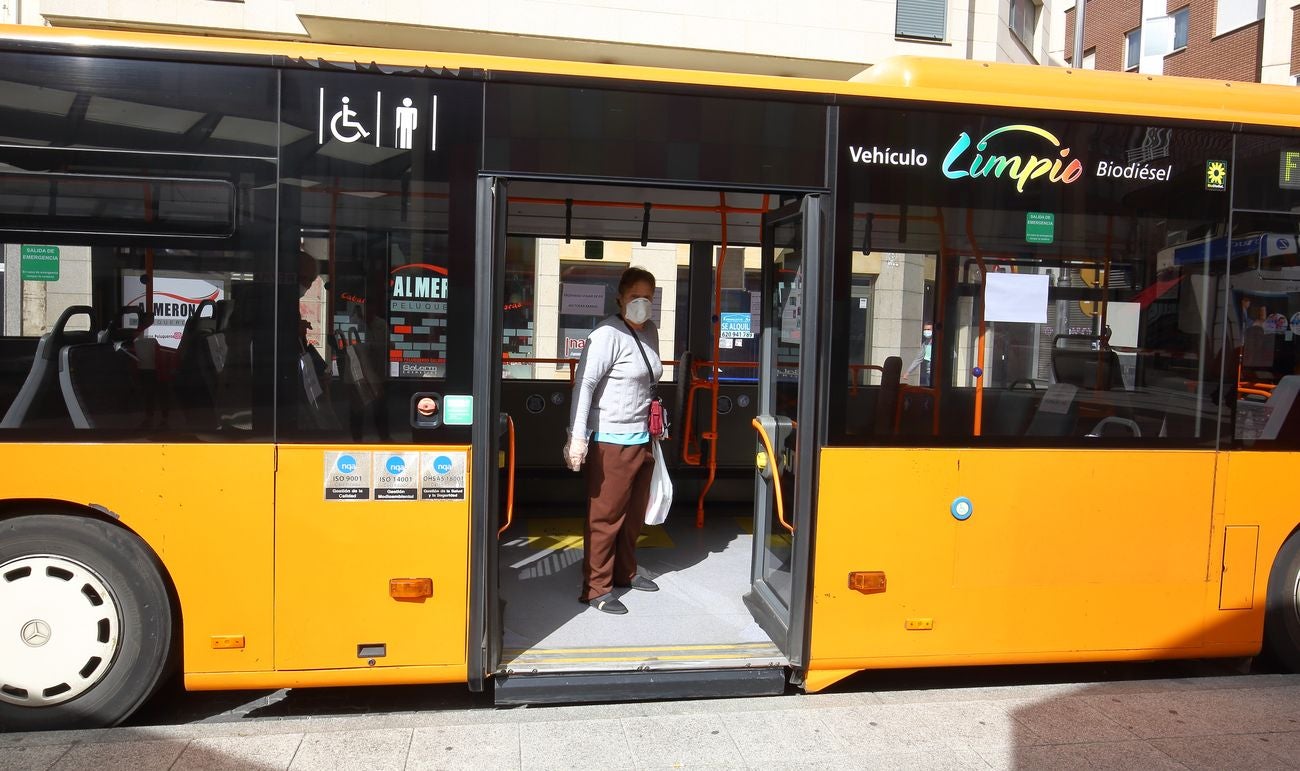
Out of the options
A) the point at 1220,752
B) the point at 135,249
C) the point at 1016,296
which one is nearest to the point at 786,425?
the point at 1016,296

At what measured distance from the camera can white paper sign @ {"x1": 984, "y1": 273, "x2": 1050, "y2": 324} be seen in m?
4.16

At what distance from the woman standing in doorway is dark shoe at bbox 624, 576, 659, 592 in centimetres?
25

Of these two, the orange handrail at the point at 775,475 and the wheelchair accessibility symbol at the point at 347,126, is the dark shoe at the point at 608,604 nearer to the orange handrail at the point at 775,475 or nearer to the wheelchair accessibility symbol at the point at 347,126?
the orange handrail at the point at 775,475

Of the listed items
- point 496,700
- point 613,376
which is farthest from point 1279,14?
point 496,700

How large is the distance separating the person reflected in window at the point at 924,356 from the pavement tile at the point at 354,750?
2.66 meters

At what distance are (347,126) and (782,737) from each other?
3.02 m

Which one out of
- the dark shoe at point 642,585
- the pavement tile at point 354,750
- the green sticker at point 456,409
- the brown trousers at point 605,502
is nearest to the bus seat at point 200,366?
the green sticker at point 456,409

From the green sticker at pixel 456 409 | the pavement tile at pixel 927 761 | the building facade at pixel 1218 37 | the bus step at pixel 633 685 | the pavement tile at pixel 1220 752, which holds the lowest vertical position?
the pavement tile at pixel 927 761

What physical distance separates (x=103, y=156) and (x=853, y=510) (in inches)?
133

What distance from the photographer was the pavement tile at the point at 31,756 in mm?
3268

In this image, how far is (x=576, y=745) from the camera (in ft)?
11.7

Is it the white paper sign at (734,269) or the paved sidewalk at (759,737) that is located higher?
the white paper sign at (734,269)

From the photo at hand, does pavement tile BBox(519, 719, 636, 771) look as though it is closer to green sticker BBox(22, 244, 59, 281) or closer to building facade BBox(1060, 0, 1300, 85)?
green sticker BBox(22, 244, 59, 281)

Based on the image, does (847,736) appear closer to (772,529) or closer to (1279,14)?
(772,529)
